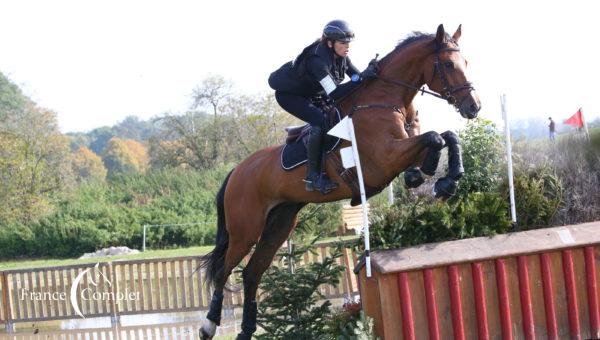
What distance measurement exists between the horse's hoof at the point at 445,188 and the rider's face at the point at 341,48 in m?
1.30

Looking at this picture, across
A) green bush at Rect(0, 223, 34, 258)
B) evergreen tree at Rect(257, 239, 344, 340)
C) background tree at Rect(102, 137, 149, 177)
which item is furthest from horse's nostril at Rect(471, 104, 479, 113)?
background tree at Rect(102, 137, 149, 177)

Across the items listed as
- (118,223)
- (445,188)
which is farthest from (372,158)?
(118,223)

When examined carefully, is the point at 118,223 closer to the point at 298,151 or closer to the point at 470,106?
the point at 298,151

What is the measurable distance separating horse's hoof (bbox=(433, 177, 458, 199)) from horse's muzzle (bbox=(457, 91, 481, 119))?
49cm

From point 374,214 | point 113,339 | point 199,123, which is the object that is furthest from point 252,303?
point 199,123

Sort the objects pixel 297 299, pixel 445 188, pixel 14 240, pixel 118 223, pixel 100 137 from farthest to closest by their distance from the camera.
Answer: pixel 100 137
pixel 14 240
pixel 118 223
pixel 297 299
pixel 445 188

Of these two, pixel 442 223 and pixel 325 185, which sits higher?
pixel 325 185

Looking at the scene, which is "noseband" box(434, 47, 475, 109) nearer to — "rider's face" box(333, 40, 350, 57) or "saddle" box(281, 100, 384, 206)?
"rider's face" box(333, 40, 350, 57)

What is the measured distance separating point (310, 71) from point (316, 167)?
2.50ft

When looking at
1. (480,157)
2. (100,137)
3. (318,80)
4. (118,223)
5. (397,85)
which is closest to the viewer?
(318,80)

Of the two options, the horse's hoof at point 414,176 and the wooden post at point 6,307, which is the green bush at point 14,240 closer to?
the wooden post at point 6,307

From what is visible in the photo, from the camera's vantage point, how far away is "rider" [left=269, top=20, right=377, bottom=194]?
17.8 ft

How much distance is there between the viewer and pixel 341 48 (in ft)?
18.0

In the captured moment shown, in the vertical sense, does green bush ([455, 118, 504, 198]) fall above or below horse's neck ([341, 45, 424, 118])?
below
